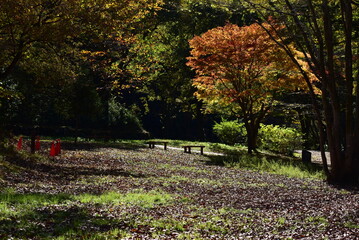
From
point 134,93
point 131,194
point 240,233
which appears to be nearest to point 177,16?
point 134,93

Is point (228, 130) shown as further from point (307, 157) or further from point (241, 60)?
point (241, 60)

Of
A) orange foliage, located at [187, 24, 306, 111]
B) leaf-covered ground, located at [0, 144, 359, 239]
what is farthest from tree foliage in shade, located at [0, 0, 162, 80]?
orange foliage, located at [187, 24, 306, 111]

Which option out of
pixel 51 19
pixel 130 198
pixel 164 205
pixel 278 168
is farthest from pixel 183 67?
pixel 164 205

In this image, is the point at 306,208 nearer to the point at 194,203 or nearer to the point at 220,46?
the point at 194,203

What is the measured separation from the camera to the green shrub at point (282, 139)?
1123 inches

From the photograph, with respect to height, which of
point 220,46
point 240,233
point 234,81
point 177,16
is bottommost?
point 240,233

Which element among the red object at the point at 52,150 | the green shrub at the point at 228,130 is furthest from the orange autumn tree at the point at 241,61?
the green shrub at the point at 228,130

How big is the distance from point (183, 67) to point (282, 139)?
9.29m

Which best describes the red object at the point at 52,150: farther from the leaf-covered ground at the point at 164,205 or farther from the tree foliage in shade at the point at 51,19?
the tree foliage in shade at the point at 51,19

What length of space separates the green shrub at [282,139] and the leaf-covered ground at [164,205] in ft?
45.5

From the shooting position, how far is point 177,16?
107 feet

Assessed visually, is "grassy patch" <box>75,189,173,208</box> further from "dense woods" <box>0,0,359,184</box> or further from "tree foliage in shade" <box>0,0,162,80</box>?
"tree foliage in shade" <box>0,0,162,80</box>

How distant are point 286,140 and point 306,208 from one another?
1997cm

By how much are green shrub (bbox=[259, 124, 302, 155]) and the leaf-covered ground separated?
13.9m
